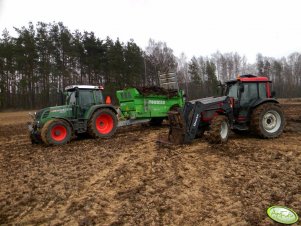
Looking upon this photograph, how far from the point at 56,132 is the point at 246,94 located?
623 cm

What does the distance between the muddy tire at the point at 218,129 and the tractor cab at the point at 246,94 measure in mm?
989

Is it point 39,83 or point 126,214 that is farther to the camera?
point 39,83

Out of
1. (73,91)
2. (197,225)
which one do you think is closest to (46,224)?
(197,225)

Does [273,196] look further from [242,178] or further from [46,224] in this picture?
[46,224]

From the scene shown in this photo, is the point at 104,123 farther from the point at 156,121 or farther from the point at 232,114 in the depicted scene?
the point at 232,114

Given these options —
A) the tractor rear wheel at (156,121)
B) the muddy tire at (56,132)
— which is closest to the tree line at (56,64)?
the tractor rear wheel at (156,121)

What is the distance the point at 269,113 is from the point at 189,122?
9.05ft

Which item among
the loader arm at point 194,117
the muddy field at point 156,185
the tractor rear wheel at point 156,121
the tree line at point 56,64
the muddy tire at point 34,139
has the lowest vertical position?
the muddy field at point 156,185

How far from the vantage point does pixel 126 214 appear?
4.16 m

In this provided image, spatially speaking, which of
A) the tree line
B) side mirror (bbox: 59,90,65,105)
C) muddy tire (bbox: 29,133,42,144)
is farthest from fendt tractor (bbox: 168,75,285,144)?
the tree line

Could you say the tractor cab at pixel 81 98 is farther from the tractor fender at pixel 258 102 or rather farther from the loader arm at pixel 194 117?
the tractor fender at pixel 258 102

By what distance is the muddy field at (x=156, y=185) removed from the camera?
4117 mm

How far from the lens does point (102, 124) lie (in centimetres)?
1105

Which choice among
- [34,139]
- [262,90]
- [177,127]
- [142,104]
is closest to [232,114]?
[262,90]
